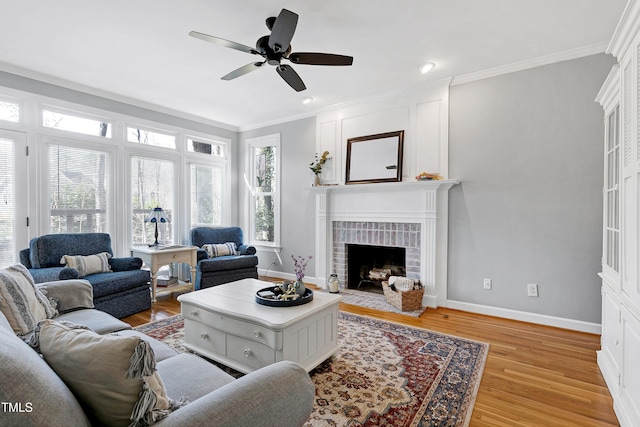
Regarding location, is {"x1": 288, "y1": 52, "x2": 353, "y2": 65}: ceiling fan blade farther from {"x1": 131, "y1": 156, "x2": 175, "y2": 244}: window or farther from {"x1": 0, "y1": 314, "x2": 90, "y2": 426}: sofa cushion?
{"x1": 131, "y1": 156, "x2": 175, "y2": 244}: window

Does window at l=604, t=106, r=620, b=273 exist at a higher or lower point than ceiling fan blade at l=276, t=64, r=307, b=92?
lower

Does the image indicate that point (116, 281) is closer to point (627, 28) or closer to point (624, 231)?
point (624, 231)

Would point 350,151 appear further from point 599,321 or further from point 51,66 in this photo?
point 51,66

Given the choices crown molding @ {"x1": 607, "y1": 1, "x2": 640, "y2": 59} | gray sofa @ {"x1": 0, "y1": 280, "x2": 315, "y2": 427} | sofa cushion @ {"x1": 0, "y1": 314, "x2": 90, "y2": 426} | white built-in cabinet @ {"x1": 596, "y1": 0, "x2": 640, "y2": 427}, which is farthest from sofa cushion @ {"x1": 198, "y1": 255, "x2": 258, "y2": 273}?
crown molding @ {"x1": 607, "y1": 1, "x2": 640, "y2": 59}

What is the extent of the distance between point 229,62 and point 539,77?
3.21 meters

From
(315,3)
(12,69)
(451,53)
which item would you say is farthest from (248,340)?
(12,69)

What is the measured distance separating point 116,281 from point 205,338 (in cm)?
161

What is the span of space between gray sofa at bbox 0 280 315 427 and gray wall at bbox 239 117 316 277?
3.39 metres

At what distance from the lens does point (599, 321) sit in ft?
9.54

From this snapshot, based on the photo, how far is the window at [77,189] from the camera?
3.71 meters

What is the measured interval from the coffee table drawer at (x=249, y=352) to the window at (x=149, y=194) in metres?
3.09

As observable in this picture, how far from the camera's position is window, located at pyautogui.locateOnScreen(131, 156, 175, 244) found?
14.6ft

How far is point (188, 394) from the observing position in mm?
1271

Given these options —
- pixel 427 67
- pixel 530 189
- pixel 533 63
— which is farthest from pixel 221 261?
pixel 533 63
